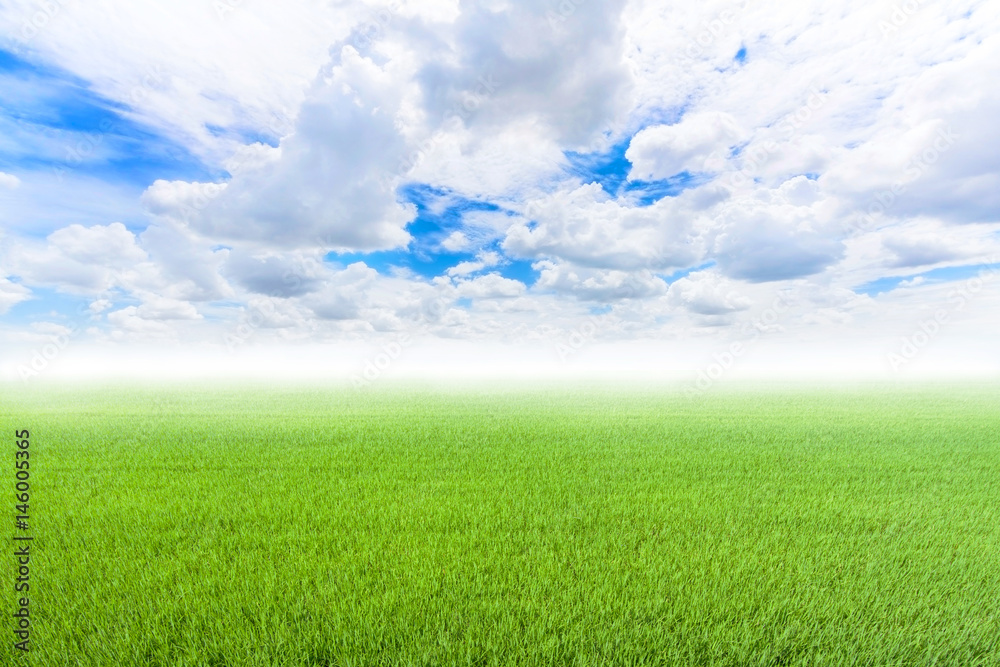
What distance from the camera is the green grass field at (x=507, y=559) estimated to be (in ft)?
14.4

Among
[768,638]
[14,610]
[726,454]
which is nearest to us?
[768,638]

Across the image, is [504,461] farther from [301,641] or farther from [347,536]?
[301,641]

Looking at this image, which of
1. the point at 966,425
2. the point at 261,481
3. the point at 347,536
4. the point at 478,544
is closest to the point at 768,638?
the point at 478,544

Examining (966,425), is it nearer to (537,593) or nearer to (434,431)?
(434,431)

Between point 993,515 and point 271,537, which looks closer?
point 271,537

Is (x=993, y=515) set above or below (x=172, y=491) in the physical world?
below

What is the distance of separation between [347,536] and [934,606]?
7.45 m

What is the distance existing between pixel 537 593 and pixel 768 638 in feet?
7.67

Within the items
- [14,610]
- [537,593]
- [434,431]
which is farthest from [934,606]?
[434,431]

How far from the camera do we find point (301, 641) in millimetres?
4285

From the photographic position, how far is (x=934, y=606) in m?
5.29

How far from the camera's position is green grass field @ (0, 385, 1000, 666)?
4398 mm

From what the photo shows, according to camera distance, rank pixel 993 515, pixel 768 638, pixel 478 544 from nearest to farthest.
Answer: pixel 768 638 → pixel 478 544 → pixel 993 515

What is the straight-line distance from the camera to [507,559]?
6031 millimetres
